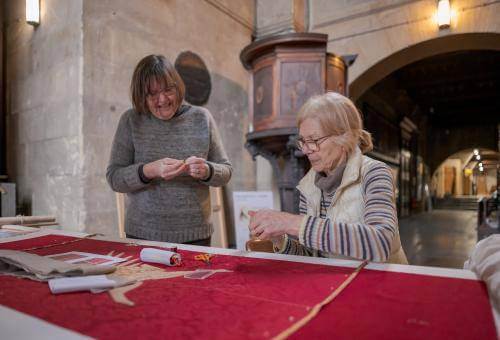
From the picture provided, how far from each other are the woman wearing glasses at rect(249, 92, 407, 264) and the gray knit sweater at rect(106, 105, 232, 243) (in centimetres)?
56

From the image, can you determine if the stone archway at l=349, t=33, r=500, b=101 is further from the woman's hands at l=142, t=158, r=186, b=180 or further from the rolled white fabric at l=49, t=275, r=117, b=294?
the rolled white fabric at l=49, t=275, r=117, b=294

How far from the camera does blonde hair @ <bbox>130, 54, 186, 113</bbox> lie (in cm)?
187

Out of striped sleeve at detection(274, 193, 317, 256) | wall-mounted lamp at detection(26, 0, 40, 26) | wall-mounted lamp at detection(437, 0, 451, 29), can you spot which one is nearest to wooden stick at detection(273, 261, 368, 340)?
striped sleeve at detection(274, 193, 317, 256)

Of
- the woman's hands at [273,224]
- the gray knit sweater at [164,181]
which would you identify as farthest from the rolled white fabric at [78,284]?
the gray knit sweater at [164,181]

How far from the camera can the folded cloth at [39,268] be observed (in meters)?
1.03

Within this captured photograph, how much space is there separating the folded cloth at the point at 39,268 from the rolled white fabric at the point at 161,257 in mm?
176

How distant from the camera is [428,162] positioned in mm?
17844

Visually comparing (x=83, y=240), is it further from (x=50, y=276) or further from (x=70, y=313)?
(x=70, y=313)

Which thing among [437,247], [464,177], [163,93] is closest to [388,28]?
[437,247]

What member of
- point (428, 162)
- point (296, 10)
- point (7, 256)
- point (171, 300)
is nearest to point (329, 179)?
point (171, 300)

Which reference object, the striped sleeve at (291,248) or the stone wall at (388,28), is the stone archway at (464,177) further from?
the striped sleeve at (291,248)

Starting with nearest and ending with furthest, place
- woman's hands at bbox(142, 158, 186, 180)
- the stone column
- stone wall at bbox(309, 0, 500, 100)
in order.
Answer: woman's hands at bbox(142, 158, 186, 180) → stone wall at bbox(309, 0, 500, 100) → the stone column

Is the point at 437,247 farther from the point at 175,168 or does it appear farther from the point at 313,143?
the point at 175,168

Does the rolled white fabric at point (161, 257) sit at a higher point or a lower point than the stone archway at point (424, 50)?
lower
